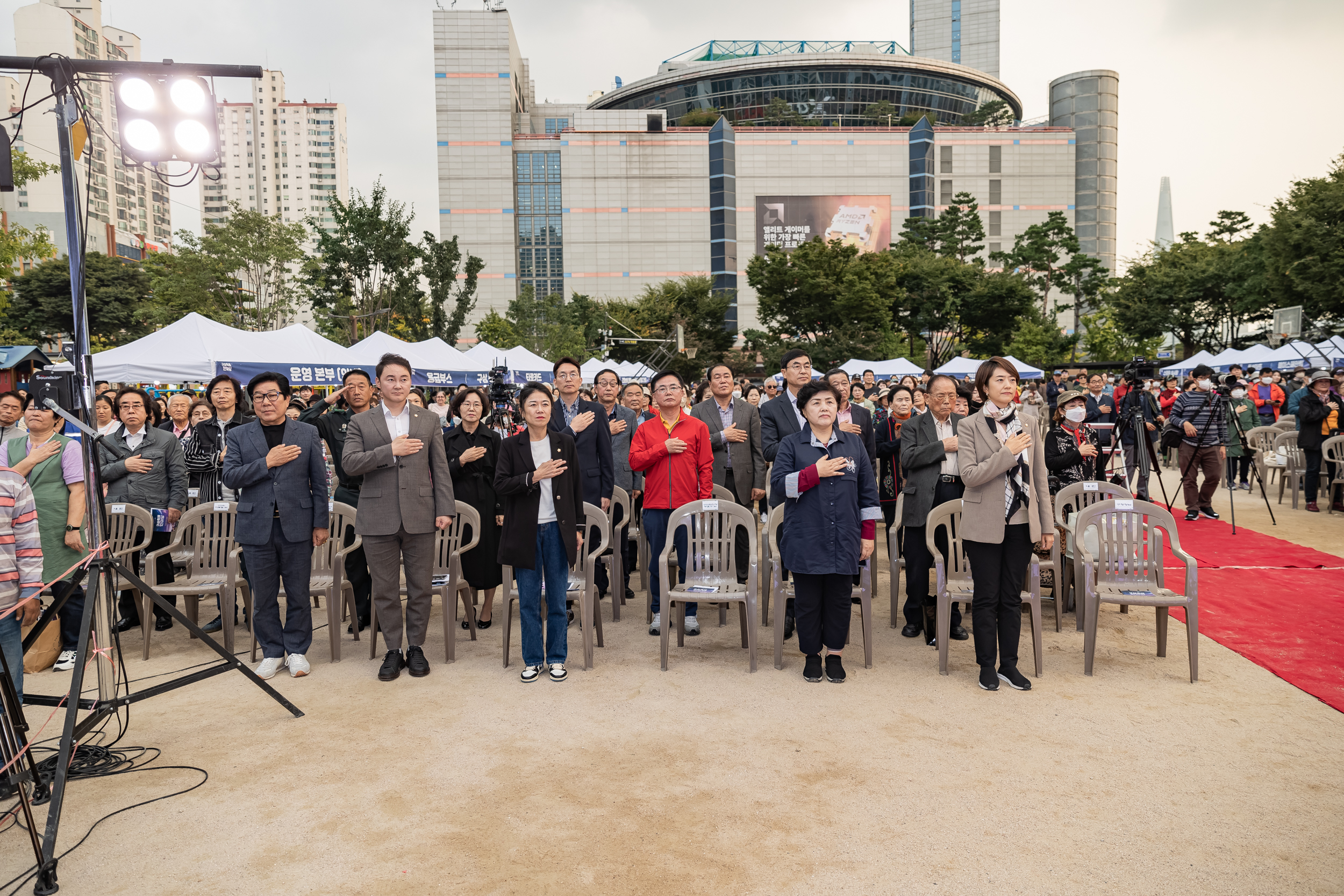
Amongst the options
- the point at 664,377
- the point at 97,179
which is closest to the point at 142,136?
the point at 664,377

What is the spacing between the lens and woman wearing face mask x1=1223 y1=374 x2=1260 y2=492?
11.2 metres

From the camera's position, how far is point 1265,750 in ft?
11.7

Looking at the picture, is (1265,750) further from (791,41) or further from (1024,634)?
(791,41)

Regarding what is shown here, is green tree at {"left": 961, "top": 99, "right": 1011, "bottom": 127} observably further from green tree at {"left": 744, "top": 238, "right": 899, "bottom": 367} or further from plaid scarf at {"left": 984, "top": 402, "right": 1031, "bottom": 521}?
plaid scarf at {"left": 984, "top": 402, "right": 1031, "bottom": 521}

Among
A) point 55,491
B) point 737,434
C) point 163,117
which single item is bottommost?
point 55,491

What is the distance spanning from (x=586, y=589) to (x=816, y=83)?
74.1 meters

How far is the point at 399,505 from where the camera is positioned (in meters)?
4.77

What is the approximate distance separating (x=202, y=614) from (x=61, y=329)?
52171 millimetres

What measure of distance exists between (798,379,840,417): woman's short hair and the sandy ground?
167 centimetres

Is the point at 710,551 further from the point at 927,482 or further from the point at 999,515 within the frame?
the point at 999,515

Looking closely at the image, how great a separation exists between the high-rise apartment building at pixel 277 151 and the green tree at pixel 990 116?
103300 mm

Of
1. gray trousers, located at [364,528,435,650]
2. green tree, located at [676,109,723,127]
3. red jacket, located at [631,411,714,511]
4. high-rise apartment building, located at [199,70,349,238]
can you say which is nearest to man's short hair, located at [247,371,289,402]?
gray trousers, located at [364,528,435,650]

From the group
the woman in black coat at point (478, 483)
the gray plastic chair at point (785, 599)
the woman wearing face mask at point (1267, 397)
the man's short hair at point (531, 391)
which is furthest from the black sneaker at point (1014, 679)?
the woman wearing face mask at point (1267, 397)

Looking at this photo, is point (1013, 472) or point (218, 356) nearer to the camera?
point (1013, 472)
